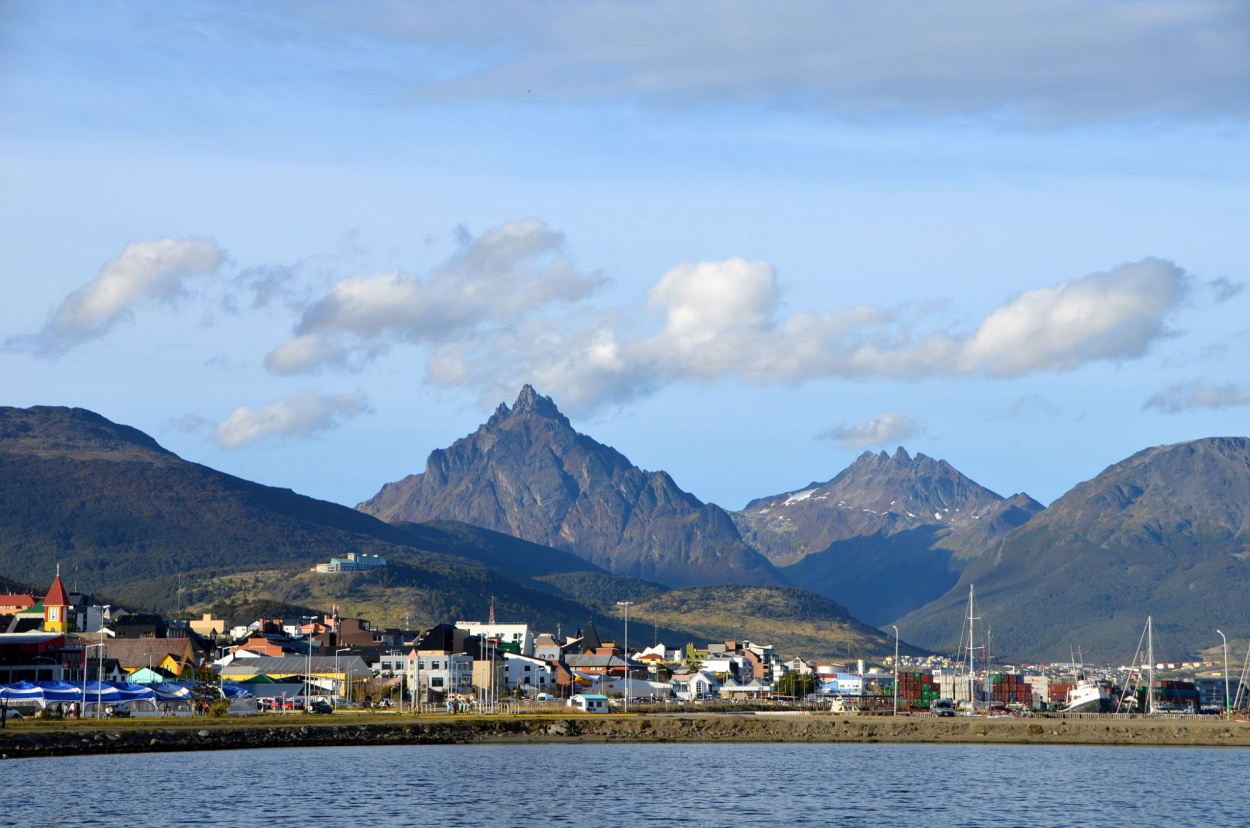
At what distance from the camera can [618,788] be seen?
9156 centimetres

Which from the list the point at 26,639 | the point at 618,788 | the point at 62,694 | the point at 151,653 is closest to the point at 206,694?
the point at 62,694

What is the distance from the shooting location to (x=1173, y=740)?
440ft

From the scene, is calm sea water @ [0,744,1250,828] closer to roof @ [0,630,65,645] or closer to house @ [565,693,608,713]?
house @ [565,693,608,713]

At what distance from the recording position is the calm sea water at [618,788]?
77438 mm

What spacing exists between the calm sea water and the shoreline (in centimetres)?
285

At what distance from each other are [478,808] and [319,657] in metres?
116

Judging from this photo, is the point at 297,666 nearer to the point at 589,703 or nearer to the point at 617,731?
the point at 589,703

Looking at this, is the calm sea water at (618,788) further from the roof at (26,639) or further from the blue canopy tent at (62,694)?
the roof at (26,639)

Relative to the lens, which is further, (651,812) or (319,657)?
(319,657)

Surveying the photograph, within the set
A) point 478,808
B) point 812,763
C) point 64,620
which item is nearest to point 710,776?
point 812,763

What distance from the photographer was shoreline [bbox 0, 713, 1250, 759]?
112m

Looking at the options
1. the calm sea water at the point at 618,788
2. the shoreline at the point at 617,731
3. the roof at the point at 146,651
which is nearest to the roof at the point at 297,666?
the roof at the point at 146,651

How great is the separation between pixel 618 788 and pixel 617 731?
39691 mm

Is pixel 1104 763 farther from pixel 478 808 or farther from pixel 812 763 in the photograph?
pixel 478 808
